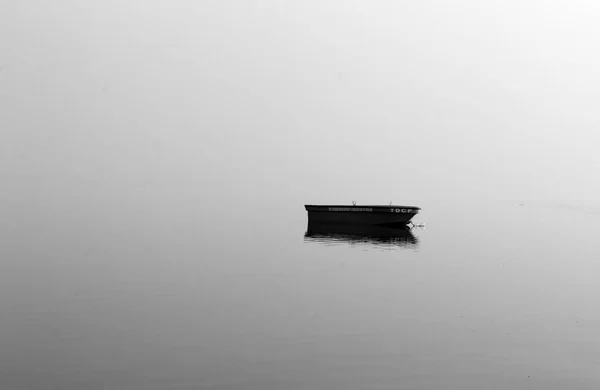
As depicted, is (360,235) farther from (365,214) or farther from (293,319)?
(293,319)

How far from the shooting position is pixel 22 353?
22.2 m

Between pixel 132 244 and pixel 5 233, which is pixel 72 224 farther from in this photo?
pixel 132 244

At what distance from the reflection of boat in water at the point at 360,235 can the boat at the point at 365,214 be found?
78 centimetres

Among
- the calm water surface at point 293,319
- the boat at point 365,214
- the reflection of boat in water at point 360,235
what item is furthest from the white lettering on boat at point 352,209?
the calm water surface at point 293,319

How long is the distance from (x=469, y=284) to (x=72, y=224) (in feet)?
227

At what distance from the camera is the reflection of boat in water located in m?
67.9

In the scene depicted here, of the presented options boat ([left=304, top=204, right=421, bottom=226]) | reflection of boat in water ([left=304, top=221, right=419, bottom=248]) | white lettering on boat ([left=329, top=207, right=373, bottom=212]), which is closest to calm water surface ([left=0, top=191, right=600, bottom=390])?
reflection of boat in water ([left=304, top=221, right=419, bottom=248])

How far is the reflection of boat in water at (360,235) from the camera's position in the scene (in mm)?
67875

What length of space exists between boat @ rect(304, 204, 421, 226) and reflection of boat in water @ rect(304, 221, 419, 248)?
78cm

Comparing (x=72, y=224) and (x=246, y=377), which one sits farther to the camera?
(x=72, y=224)

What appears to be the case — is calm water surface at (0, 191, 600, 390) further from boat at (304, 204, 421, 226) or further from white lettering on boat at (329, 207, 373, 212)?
white lettering on boat at (329, 207, 373, 212)

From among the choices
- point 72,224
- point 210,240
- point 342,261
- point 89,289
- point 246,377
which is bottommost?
point 246,377

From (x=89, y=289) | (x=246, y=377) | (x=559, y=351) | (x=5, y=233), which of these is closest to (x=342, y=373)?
(x=246, y=377)

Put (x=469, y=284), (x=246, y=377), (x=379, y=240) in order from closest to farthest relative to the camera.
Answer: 1. (x=246, y=377)
2. (x=469, y=284)
3. (x=379, y=240)
